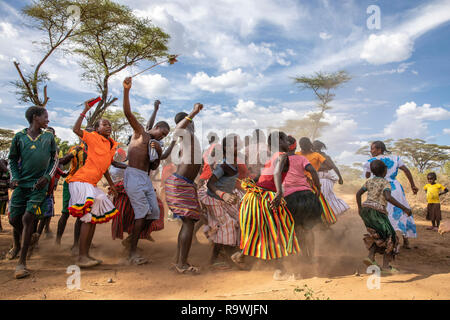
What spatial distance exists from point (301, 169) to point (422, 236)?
15.2 ft

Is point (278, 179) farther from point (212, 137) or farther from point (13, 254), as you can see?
point (13, 254)

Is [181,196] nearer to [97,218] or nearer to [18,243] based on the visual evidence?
[97,218]

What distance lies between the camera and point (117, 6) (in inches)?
606

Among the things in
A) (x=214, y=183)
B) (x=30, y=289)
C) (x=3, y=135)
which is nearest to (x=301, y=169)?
(x=214, y=183)

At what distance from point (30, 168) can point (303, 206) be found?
3.42 meters

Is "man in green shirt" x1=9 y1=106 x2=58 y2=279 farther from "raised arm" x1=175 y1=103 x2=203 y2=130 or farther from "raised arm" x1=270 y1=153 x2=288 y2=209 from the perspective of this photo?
"raised arm" x1=270 y1=153 x2=288 y2=209

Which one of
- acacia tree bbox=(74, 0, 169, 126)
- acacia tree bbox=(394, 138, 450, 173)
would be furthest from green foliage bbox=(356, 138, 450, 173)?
acacia tree bbox=(74, 0, 169, 126)

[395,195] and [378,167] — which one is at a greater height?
[378,167]

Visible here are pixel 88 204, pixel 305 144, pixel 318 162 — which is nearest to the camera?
pixel 88 204

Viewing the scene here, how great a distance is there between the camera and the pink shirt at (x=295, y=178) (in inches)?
152

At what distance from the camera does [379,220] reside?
12.4 ft

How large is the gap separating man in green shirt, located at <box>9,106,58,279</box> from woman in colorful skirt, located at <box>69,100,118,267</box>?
36cm

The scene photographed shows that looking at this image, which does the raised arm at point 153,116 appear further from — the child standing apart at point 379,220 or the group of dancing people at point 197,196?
the child standing apart at point 379,220

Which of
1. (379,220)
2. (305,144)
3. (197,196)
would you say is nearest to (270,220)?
(197,196)
